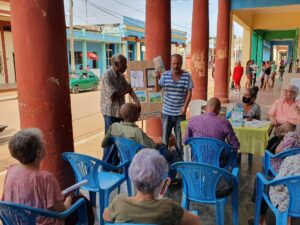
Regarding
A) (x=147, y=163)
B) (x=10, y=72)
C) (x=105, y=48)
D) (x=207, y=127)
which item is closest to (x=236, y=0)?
(x=207, y=127)

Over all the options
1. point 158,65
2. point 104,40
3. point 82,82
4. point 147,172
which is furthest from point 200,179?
point 104,40

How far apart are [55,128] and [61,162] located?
364mm

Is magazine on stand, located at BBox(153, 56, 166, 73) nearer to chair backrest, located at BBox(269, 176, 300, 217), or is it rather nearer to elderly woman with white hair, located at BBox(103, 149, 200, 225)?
chair backrest, located at BBox(269, 176, 300, 217)

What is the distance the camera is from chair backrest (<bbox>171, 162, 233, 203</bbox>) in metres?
2.67

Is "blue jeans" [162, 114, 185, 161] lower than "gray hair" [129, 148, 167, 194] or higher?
lower

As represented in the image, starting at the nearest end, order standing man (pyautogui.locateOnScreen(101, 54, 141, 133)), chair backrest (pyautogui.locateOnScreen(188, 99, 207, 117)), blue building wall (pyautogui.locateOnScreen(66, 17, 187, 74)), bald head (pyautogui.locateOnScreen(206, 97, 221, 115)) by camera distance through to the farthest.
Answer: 1. bald head (pyautogui.locateOnScreen(206, 97, 221, 115))
2. standing man (pyautogui.locateOnScreen(101, 54, 141, 133))
3. chair backrest (pyautogui.locateOnScreen(188, 99, 207, 117))
4. blue building wall (pyautogui.locateOnScreen(66, 17, 187, 74))

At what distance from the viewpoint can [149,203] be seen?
1.74 meters

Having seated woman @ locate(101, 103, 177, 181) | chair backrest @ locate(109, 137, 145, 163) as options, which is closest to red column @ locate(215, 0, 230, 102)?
seated woman @ locate(101, 103, 177, 181)

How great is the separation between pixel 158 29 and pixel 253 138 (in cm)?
284

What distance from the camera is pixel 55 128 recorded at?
3.26m

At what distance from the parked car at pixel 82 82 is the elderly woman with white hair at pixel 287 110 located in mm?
14687

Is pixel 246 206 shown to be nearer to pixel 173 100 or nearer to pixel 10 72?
pixel 173 100

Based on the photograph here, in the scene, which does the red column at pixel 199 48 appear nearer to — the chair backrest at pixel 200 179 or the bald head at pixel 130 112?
the bald head at pixel 130 112

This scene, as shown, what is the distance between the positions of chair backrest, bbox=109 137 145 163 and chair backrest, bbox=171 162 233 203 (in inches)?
24.0
